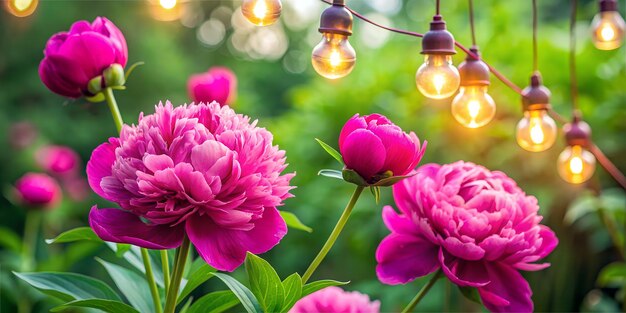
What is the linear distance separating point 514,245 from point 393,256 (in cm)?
10

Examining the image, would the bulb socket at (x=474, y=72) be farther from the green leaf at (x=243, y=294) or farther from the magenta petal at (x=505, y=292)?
the green leaf at (x=243, y=294)

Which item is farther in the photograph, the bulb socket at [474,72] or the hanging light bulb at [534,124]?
the hanging light bulb at [534,124]

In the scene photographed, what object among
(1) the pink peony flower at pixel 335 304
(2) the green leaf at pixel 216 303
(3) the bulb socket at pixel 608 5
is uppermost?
(3) the bulb socket at pixel 608 5

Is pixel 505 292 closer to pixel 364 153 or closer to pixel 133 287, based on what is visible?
pixel 364 153

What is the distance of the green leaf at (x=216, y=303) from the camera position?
0.49 metres

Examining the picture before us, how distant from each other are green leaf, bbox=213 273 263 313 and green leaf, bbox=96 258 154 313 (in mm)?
146

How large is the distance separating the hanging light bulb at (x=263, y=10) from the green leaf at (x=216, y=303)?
0.25 meters

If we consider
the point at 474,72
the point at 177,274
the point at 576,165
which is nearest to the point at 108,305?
the point at 177,274

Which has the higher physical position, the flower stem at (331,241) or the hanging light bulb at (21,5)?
the hanging light bulb at (21,5)

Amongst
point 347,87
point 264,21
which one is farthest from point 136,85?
point 264,21

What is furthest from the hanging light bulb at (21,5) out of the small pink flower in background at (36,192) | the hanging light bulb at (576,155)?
the small pink flower in background at (36,192)

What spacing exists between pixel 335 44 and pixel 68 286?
12.1 inches

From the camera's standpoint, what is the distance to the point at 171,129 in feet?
1.43

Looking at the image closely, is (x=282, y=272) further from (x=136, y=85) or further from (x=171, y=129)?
(x=136, y=85)
